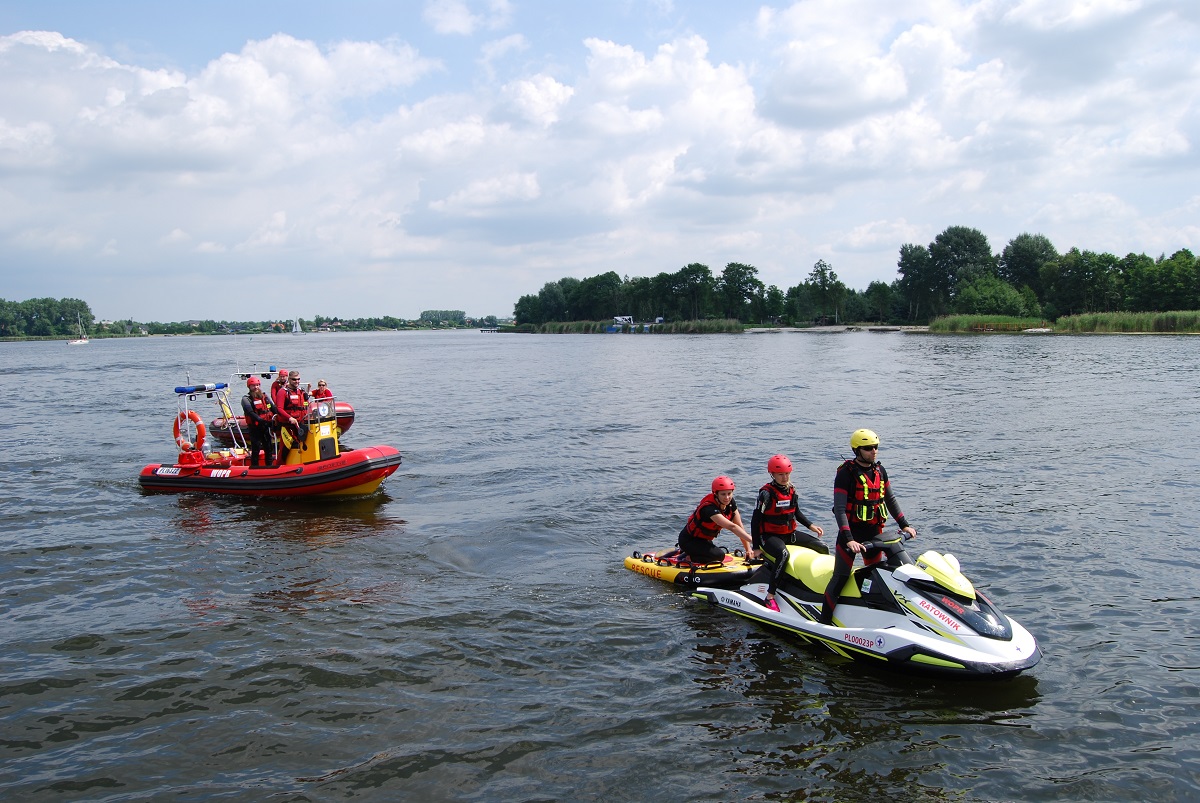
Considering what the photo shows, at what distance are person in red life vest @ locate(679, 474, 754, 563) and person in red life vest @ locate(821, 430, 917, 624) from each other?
2.07m

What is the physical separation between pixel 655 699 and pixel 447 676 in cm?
237

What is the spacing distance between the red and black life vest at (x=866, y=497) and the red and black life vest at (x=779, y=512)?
48.5 inches

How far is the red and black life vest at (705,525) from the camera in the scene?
1073 cm

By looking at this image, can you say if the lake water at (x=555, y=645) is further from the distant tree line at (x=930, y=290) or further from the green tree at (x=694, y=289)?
the green tree at (x=694, y=289)

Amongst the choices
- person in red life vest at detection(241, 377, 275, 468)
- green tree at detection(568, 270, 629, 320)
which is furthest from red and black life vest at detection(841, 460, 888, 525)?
green tree at detection(568, 270, 629, 320)

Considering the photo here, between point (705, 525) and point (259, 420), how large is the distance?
37.5ft

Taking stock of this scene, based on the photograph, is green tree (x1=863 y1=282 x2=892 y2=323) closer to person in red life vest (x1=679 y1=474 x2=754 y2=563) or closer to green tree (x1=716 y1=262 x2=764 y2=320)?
green tree (x1=716 y1=262 x2=764 y2=320)

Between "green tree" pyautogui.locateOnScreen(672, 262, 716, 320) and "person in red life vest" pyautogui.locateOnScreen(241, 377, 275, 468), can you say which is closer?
"person in red life vest" pyautogui.locateOnScreen(241, 377, 275, 468)

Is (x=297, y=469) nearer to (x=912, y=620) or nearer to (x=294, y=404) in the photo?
(x=294, y=404)

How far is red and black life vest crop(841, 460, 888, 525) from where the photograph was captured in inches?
333

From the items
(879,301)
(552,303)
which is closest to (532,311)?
(552,303)

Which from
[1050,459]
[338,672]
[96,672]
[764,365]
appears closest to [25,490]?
[96,672]

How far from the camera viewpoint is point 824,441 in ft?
75.5

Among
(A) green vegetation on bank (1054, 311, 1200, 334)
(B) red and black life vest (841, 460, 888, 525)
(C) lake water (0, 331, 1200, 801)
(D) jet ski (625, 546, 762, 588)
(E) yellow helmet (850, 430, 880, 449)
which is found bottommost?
(C) lake water (0, 331, 1200, 801)
